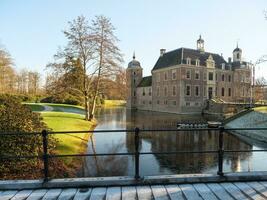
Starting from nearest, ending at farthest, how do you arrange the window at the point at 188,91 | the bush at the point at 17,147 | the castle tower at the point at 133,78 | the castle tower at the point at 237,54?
1. the bush at the point at 17,147
2. the window at the point at 188,91
3. the castle tower at the point at 237,54
4. the castle tower at the point at 133,78

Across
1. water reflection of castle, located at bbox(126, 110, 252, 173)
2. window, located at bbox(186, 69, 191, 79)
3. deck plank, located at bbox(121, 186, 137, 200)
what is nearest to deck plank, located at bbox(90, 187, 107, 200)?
deck plank, located at bbox(121, 186, 137, 200)

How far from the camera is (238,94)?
50.7 metres

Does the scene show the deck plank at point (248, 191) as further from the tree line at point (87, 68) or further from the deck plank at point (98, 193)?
the tree line at point (87, 68)

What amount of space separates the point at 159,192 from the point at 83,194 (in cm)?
127

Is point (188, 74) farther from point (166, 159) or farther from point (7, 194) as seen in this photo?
point (7, 194)

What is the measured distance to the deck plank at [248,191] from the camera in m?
3.48

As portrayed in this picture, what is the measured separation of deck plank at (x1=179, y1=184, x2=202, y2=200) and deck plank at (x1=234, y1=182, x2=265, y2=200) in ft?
2.72

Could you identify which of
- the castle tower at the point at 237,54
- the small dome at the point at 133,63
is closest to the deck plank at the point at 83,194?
the castle tower at the point at 237,54

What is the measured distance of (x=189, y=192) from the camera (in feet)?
12.0

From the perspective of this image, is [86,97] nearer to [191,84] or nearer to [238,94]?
[191,84]

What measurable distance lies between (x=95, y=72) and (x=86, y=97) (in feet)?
10.5

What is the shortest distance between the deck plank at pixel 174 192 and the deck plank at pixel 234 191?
2.75ft

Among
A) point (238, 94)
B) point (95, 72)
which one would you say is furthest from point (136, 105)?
point (95, 72)

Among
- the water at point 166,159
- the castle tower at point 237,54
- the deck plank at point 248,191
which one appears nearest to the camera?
the deck plank at point 248,191
